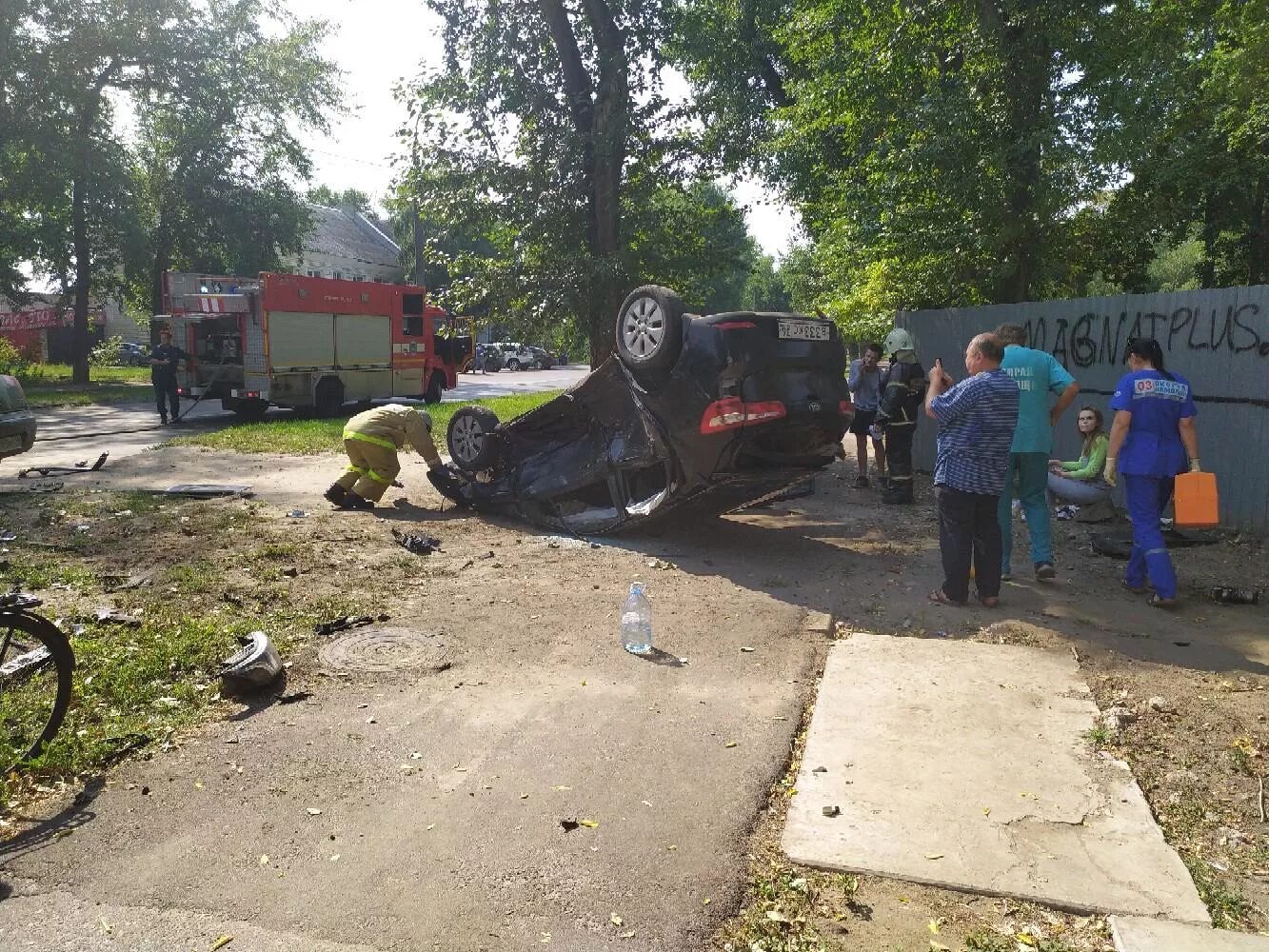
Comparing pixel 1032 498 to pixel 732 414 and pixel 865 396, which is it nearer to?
pixel 732 414

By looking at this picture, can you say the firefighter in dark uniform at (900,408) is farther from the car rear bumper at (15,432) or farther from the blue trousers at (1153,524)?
the car rear bumper at (15,432)

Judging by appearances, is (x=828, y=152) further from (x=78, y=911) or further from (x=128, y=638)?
(x=78, y=911)

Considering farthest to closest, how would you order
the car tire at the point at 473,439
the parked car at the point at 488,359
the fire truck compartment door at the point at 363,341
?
the parked car at the point at 488,359, the fire truck compartment door at the point at 363,341, the car tire at the point at 473,439

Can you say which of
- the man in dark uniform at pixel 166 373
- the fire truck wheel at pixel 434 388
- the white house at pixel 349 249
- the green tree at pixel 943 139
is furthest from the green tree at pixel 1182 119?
the white house at pixel 349 249

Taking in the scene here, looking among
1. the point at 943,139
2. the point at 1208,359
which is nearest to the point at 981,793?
the point at 1208,359

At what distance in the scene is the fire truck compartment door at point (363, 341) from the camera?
1989cm

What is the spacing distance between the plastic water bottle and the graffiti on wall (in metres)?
Answer: 5.69

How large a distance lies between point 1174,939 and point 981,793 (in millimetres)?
906

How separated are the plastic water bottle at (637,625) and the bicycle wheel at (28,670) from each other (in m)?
2.67

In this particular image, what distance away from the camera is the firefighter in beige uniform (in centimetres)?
920

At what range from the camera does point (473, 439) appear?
9.35 m

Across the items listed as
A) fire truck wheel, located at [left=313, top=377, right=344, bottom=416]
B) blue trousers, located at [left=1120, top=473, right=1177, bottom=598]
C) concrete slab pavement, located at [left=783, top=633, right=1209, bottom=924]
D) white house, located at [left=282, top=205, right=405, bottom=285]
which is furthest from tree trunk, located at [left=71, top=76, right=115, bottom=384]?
concrete slab pavement, located at [left=783, top=633, right=1209, bottom=924]

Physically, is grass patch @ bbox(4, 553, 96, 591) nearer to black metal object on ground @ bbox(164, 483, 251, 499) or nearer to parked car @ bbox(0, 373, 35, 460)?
parked car @ bbox(0, 373, 35, 460)

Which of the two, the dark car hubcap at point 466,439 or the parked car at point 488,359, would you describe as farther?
the parked car at point 488,359
